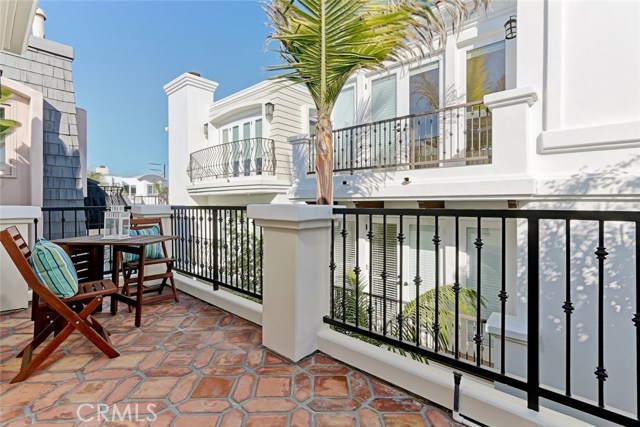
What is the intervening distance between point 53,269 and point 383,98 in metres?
6.67

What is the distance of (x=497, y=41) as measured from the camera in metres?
5.60

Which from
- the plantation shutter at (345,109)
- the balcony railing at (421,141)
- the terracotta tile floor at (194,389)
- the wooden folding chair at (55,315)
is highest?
the plantation shutter at (345,109)

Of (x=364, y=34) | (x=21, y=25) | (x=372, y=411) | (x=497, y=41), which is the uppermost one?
(x=497, y=41)

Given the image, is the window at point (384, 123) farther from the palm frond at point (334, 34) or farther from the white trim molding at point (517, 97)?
the palm frond at point (334, 34)

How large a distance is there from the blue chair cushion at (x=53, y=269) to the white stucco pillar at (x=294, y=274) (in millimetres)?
1403

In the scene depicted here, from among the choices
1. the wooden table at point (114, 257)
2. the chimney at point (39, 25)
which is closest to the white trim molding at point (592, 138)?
the wooden table at point (114, 257)

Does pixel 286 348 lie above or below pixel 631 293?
below

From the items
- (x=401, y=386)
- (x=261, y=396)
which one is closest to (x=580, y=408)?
(x=401, y=386)

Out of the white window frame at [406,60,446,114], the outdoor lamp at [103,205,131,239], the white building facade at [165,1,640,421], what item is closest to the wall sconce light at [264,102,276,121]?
the white window frame at [406,60,446,114]

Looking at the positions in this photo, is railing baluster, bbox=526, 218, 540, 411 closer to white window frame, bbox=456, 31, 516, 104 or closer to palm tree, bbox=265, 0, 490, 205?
palm tree, bbox=265, 0, 490, 205

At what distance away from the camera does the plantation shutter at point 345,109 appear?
7.63 meters

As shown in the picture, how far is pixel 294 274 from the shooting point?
8.05 feet

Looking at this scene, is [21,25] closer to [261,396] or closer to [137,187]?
[261,396]

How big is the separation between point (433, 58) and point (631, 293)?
511 centimetres
